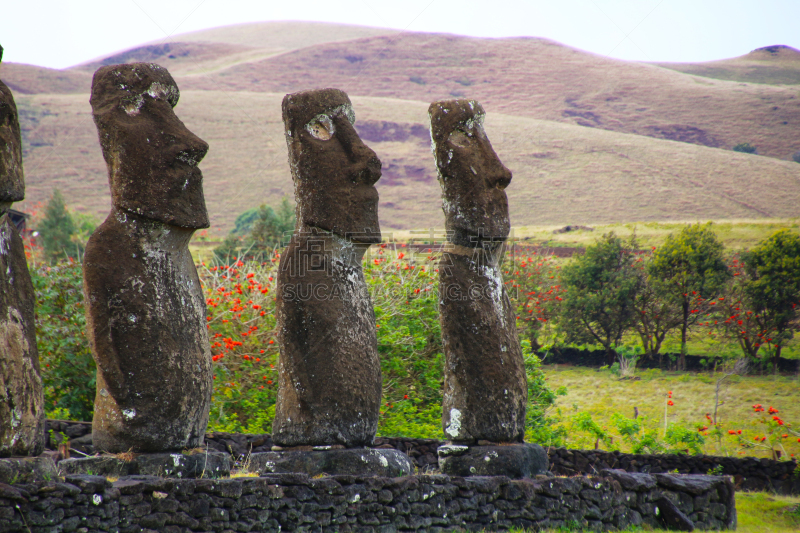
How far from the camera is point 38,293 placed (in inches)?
447

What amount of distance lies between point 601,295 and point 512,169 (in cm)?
4736

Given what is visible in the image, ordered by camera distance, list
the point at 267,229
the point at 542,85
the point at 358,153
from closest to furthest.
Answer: the point at 358,153, the point at 267,229, the point at 542,85

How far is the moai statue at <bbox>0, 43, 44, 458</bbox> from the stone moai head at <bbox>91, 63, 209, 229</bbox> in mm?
1041

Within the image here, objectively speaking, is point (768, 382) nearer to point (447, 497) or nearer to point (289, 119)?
point (447, 497)

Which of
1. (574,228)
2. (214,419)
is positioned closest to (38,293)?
(214,419)

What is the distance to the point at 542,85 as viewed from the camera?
12106cm

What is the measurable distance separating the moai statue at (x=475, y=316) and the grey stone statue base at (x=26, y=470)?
427cm

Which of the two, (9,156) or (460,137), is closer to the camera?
(9,156)

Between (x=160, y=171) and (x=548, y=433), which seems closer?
(x=160, y=171)

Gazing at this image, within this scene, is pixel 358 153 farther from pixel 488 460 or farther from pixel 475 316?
pixel 488 460

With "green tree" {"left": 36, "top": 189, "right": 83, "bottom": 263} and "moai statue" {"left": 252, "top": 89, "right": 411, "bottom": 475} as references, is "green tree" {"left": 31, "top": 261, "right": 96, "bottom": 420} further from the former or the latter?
"green tree" {"left": 36, "top": 189, "right": 83, "bottom": 263}

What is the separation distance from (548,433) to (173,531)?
341 inches

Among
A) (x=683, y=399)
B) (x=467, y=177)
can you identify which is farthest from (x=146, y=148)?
(x=683, y=399)

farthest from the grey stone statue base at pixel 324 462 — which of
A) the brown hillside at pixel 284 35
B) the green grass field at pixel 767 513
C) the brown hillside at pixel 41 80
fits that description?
the brown hillside at pixel 284 35
